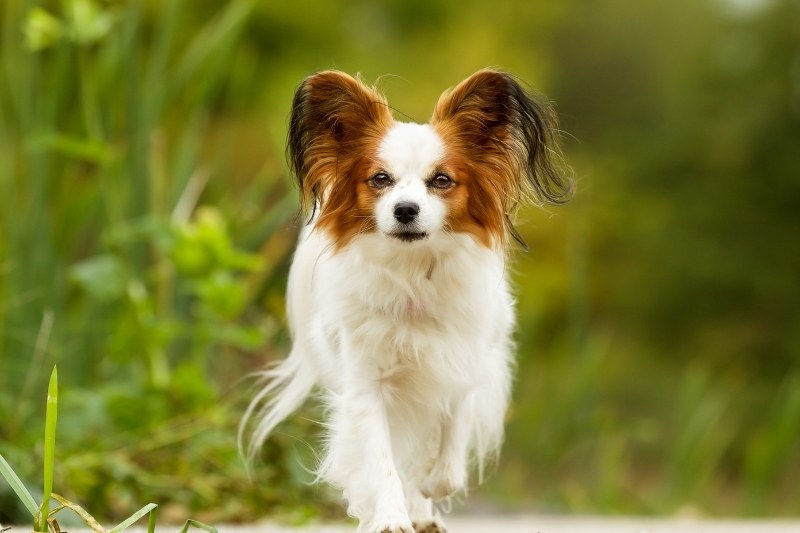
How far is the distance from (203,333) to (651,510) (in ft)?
8.43

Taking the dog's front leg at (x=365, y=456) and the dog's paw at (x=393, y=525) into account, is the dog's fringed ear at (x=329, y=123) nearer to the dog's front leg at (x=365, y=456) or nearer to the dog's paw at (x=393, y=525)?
the dog's front leg at (x=365, y=456)

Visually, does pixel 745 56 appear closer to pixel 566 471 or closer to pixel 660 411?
pixel 660 411

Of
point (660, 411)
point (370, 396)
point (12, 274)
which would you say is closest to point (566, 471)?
point (12, 274)

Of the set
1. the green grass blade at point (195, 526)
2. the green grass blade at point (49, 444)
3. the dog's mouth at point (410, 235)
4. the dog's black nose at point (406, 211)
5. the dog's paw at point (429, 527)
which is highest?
the dog's black nose at point (406, 211)

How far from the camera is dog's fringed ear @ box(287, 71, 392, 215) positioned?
138 inches

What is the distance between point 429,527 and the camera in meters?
3.65

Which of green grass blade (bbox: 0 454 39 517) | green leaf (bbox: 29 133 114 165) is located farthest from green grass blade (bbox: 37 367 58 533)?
green leaf (bbox: 29 133 114 165)

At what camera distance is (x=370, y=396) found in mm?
3465

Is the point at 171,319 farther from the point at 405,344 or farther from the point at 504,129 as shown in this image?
the point at 504,129

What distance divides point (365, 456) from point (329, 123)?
942 mm

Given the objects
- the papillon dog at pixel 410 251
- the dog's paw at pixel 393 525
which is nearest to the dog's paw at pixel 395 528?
the dog's paw at pixel 393 525

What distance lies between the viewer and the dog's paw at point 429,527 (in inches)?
143

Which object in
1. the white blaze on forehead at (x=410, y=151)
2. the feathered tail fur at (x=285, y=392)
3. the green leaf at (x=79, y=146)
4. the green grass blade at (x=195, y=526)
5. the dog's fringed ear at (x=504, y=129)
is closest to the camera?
the green grass blade at (x=195, y=526)

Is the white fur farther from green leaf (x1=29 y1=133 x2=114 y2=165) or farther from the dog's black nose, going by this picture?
green leaf (x1=29 y1=133 x2=114 y2=165)
